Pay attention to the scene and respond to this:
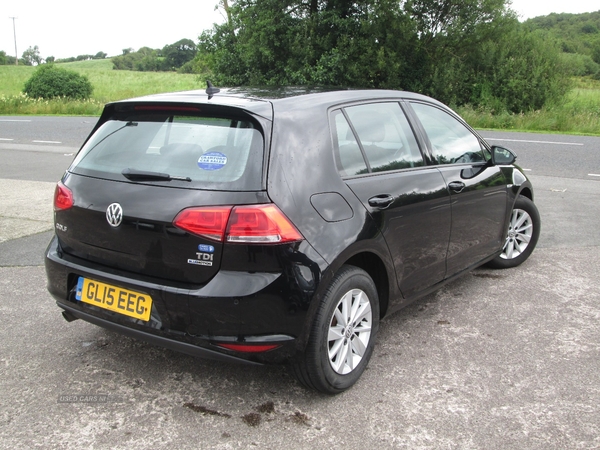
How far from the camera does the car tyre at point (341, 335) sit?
9.50 feet

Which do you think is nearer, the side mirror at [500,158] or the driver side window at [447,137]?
the driver side window at [447,137]

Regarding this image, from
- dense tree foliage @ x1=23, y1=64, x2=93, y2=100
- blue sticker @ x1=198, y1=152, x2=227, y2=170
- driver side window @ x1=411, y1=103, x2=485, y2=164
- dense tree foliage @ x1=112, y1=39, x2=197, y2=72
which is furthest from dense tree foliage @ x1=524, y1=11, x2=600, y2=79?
dense tree foliage @ x1=112, y1=39, x2=197, y2=72

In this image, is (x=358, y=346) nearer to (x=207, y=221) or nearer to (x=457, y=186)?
(x=207, y=221)

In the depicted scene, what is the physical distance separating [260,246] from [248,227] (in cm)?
10

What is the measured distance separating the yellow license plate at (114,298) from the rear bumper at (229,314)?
0.04 metres

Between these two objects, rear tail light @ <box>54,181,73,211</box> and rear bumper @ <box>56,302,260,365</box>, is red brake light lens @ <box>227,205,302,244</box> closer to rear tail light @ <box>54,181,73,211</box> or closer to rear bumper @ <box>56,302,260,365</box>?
rear bumper @ <box>56,302,260,365</box>

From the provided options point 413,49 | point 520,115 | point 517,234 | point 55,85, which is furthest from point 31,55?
point 517,234

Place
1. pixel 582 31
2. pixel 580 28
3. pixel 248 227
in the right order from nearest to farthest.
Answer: pixel 248 227 → pixel 582 31 → pixel 580 28

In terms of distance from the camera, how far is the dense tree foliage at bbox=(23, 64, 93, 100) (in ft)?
105

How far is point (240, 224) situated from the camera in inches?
106

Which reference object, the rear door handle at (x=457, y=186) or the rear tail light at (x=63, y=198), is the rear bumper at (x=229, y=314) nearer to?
the rear tail light at (x=63, y=198)

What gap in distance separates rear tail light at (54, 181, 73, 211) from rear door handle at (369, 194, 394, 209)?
1630 millimetres

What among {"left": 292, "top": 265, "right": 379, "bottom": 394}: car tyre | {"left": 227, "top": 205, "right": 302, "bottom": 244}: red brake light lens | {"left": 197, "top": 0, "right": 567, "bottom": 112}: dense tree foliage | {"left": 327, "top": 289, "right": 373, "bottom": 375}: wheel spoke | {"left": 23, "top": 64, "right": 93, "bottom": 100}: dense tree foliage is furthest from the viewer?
{"left": 23, "top": 64, "right": 93, "bottom": 100}: dense tree foliage

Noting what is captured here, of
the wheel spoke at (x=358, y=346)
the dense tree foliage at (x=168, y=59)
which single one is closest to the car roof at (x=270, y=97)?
the wheel spoke at (x=358, y=346)
